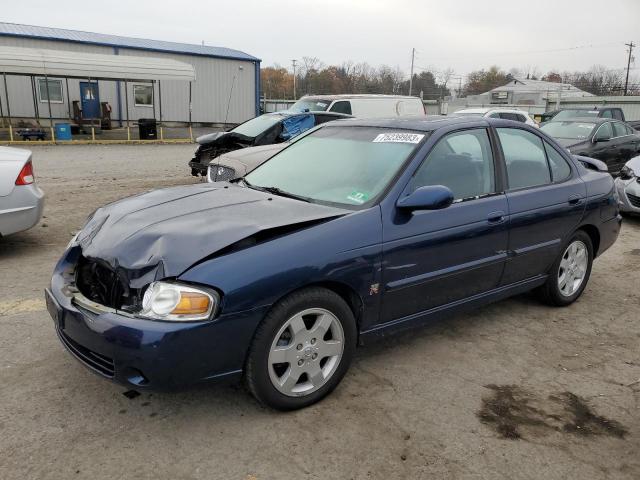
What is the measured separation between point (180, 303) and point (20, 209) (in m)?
3.90

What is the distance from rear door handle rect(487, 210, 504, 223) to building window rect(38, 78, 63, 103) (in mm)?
27157

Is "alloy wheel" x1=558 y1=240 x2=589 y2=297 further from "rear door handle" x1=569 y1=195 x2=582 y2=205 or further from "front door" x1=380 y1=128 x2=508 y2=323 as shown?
"front door" x1=380 y1=128 x2=508 y2=323

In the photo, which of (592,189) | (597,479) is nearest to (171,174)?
(592,189)

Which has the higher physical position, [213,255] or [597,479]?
[213,255]

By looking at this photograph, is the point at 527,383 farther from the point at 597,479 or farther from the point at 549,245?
the point at 549,245

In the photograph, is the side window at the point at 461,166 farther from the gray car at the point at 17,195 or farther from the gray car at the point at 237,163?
the gray car at the point at 17,195

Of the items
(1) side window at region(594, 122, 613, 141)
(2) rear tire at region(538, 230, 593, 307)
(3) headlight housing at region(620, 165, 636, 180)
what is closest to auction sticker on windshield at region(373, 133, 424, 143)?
(2) rear tire at region(538, 230, 593, 307)

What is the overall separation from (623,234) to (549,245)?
14.6 feet

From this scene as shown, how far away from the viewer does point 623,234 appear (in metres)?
7.99

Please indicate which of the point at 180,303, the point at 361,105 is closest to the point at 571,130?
the point at 361,105

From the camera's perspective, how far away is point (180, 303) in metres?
2.62

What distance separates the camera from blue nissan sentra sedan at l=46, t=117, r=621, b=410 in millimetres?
2678

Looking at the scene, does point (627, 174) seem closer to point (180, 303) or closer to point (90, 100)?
point (180, 303)

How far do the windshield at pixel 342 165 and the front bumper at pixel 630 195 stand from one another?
6.24 m
